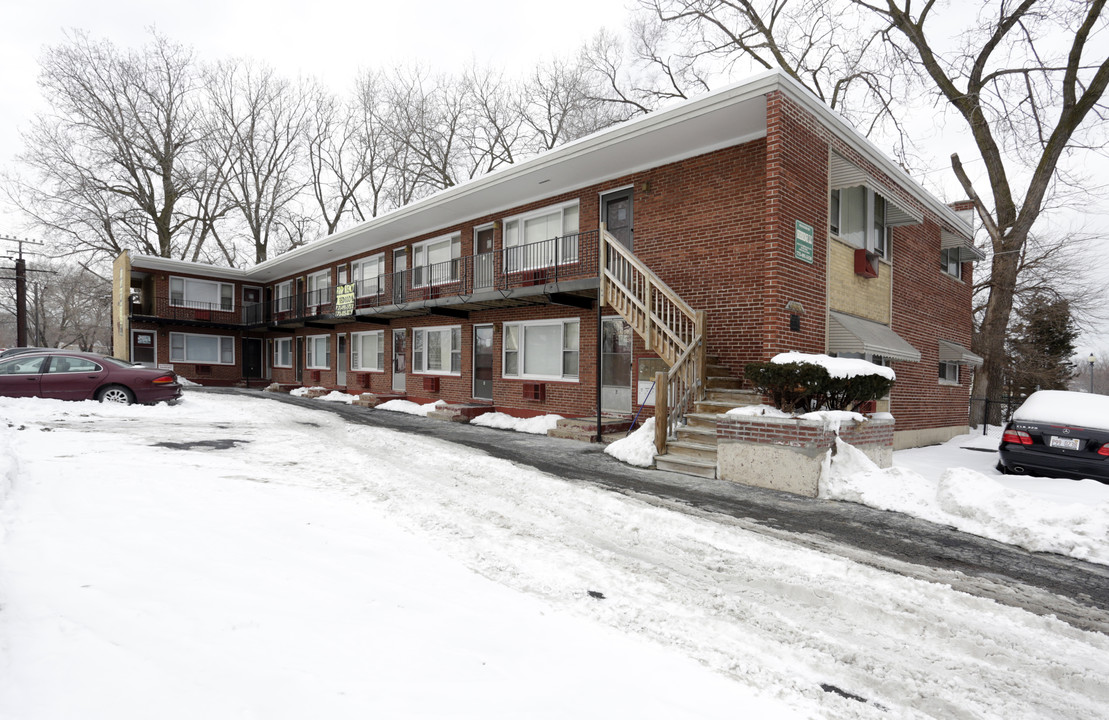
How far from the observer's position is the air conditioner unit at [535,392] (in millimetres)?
13672

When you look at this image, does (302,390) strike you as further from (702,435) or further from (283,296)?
(702,435)

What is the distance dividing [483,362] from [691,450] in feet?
29.2

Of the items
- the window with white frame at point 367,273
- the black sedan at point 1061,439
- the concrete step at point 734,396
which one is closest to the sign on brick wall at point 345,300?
the window with white frame at point 367,273

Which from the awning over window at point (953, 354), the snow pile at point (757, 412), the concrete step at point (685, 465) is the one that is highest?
the awning over window at point (953, 354)

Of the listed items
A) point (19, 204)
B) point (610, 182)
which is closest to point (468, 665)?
point (610, 182)

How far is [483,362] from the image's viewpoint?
1574cm

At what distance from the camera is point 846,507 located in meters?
6.15

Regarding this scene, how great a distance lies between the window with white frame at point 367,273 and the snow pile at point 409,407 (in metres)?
5.08

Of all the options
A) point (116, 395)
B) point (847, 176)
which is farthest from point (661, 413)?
point (116, 395)

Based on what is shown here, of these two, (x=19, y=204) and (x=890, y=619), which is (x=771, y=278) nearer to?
(x=890, y=619)

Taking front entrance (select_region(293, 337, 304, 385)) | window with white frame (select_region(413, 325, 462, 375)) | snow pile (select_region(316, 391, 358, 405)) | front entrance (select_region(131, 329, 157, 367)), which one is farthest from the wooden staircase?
front entrance (select_region(131, 329, 157, 367))

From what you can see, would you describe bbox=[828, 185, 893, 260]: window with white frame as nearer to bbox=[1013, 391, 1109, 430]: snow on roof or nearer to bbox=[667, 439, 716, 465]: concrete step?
bbox=[1013, 391, 1109, 430]: snow on roof

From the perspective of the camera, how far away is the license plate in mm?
7444

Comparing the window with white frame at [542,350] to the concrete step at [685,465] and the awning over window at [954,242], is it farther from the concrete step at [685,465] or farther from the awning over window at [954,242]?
the awning over window at [954,242]
